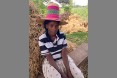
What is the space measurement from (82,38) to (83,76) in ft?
1.65

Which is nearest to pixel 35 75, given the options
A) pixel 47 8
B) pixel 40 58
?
pixel 40 58

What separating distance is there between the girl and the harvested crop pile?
0.10 meters

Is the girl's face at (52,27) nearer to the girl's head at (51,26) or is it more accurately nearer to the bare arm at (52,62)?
the girl's head at (51,26)

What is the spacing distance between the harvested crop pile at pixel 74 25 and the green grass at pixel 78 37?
53 millimetres

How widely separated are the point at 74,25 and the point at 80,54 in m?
0.39

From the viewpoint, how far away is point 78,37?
1076cm

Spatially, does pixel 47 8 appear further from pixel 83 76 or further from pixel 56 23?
pixel 83 76

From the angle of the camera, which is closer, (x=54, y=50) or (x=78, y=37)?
(x=54, y=50)

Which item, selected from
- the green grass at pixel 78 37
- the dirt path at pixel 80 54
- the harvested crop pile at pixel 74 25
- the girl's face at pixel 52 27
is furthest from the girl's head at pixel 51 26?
the dirt path at pixel 80 54

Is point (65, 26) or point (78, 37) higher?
point (65, 26)

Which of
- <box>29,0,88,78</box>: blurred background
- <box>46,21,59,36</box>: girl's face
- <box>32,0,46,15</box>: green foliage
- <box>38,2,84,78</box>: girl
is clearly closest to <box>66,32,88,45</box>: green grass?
<box>29,0,88,78</box>: blurred background

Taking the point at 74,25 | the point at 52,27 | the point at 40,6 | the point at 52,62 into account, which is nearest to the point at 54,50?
the point at 52,62

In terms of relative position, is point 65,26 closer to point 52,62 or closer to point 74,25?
point 74,25

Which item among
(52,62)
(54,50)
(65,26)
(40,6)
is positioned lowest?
(52,62)
